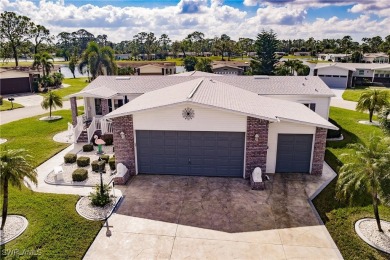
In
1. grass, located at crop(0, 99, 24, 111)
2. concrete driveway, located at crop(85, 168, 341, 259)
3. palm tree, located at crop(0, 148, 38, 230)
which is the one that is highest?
palm tree, located at crop(0, 148, 38, 230)

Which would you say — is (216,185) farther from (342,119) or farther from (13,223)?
(342,119)

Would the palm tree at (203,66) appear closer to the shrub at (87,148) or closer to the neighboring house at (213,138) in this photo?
the shrub at (87,148)

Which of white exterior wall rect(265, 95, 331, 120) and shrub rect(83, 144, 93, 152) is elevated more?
white exterior wall rect(265, 95, 331, 120)

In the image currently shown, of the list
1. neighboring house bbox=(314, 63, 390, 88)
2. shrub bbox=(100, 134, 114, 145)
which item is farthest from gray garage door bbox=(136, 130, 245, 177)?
neighboring house bbox=(314, 63, 390, 88)

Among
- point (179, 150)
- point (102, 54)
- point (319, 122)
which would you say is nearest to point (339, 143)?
point (319, 122)

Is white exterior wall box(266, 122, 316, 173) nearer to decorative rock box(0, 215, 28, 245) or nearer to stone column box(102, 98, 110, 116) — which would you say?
decorative rock box(0, 215, 28, 245)

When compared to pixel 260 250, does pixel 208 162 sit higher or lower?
higher

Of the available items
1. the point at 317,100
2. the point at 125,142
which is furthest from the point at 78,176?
the point at 317,100
